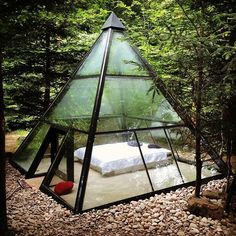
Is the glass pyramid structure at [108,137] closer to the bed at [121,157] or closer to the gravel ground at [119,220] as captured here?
the bed at [121,157]

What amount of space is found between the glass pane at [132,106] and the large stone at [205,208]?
2.33m

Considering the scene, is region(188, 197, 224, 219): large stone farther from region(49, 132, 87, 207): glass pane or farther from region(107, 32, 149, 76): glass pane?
region(107, 32, 149, 76): glass pane

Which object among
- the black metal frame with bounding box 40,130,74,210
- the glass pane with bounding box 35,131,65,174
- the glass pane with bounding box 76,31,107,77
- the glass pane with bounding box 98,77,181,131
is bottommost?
the glass pane with bounding box 35,131,65,174

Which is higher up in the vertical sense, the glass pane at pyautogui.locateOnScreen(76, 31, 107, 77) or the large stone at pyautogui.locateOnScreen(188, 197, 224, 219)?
the glass pane at pyautogui.locateOnScreen(76, 31, 107, 77)

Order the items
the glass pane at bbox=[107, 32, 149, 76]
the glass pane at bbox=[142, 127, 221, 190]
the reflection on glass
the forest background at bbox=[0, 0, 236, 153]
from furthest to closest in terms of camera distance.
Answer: the reflection on glass, the glass pane at bbox=[107, 32, 149, 76], the glass pane at bbox=[142, 127, 221, 190], the forest background at bbox=[0, 0, 236, 153]

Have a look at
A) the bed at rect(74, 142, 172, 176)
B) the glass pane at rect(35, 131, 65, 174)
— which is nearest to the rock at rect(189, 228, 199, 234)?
the bed at rect(74, 142, 172, 176)

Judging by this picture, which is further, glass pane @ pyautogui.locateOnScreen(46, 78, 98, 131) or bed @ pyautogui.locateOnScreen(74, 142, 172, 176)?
glass pane @ pyautogui.locateOnScreen(46, 78, 98, 131)

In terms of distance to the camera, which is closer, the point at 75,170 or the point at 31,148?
the point at 75,170

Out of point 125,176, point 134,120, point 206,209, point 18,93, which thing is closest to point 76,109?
point 134,120

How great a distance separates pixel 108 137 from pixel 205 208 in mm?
2531

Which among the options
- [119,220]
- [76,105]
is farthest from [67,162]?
[119,220]

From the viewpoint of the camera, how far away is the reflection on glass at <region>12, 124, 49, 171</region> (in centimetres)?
748

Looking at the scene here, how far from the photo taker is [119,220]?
4684mm

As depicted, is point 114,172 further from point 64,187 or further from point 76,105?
point 76,105
